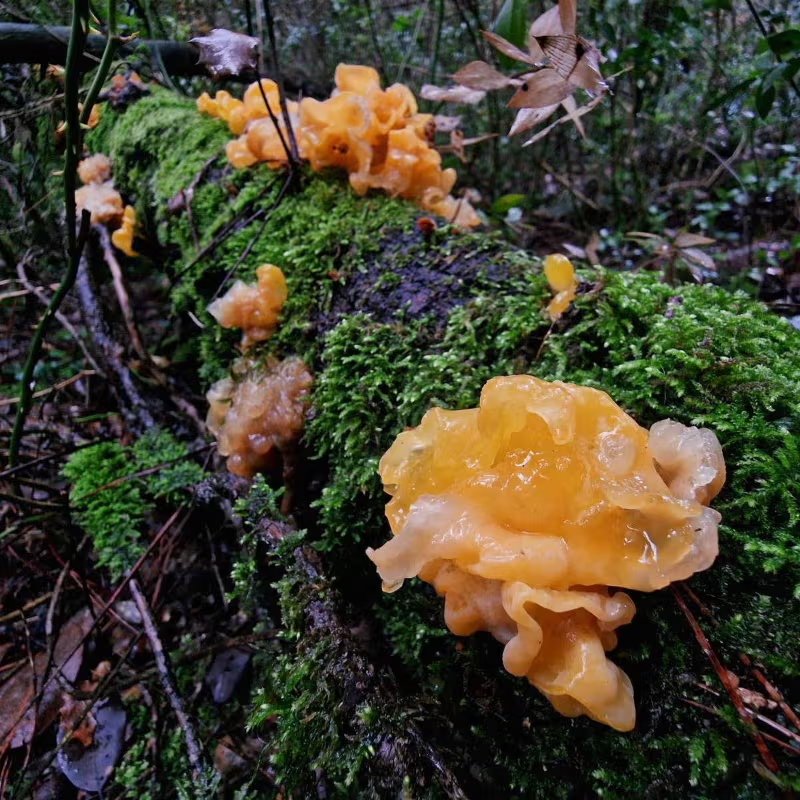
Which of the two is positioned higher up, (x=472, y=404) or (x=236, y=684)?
(x=472, y=404)

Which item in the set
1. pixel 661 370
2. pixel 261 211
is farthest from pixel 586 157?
pixel 661 370

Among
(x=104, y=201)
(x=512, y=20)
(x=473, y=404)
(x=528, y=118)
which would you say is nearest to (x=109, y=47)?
(x=528, y=118)

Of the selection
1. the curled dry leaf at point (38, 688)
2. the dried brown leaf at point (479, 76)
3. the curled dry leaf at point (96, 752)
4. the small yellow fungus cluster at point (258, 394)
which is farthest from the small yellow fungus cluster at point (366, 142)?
the curled dry leaf at point (96, 752)

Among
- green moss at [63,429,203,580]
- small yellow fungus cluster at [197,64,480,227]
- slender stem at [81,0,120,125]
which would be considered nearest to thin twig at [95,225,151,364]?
green moss at [63,429,203,580]

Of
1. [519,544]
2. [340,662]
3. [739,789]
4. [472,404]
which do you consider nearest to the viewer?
[739,789]

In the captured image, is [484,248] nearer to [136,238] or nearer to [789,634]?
[789,634]

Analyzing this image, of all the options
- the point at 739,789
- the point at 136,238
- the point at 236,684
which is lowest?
the point at 236,684
